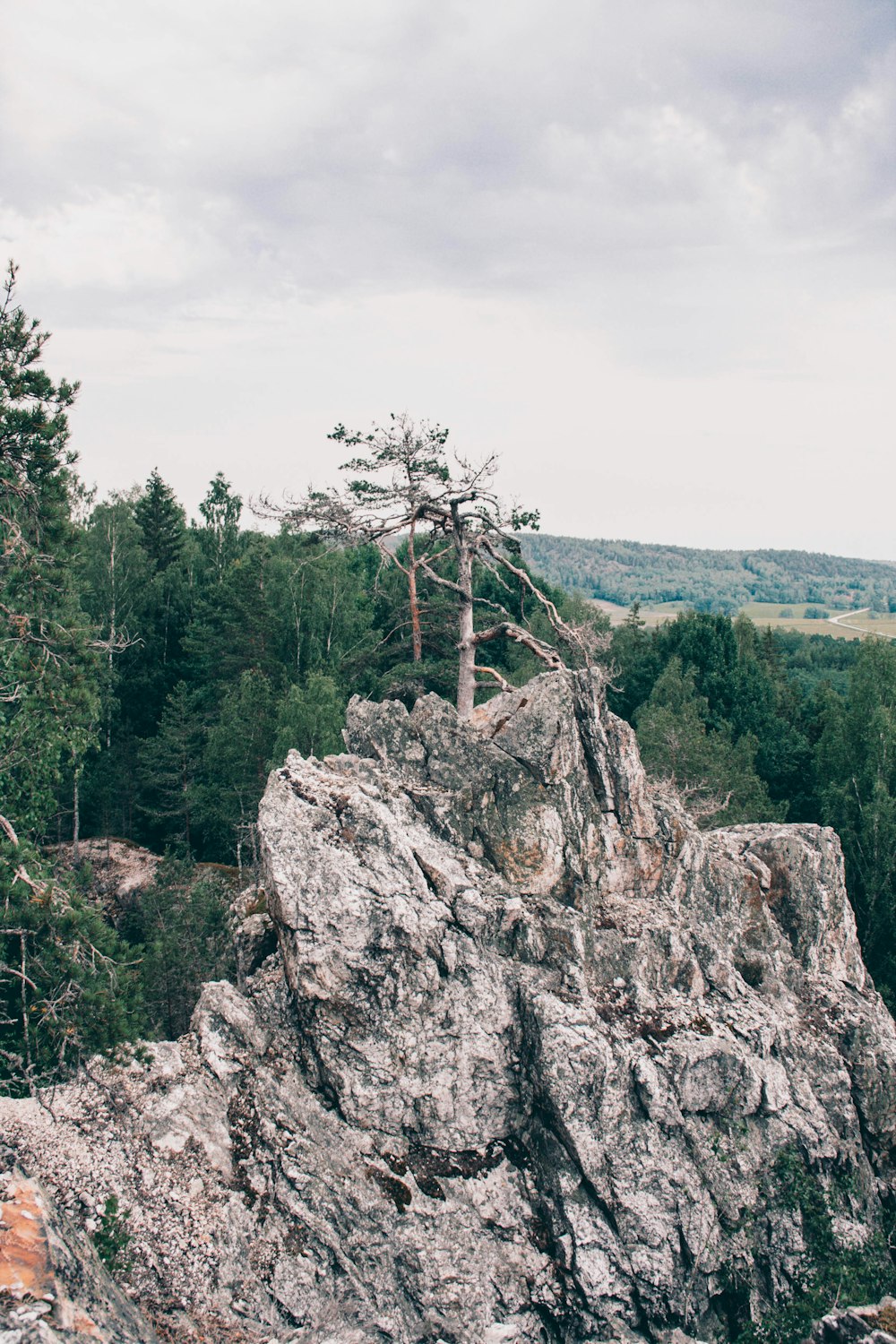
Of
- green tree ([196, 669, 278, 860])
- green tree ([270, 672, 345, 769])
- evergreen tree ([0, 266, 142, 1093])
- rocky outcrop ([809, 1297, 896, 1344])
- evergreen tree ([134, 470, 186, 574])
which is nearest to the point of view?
rocky outcrop ([809, 1297, 896, 1344])

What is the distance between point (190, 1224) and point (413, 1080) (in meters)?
3.68

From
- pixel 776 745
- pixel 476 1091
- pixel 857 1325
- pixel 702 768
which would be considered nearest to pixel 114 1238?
pixel 476 1091

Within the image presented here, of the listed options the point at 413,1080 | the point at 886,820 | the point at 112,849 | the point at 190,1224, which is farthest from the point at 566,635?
the point at 112,849

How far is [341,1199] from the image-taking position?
12641mm

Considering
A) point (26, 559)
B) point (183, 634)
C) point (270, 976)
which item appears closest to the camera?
point (270, 976)

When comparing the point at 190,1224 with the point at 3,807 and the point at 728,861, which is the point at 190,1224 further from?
the point at 728,861

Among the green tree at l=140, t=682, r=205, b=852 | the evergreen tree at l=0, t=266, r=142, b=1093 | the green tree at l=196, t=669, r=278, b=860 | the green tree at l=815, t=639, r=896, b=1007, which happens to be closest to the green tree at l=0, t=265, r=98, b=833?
the evergreen tree at l=0, t=266, r=142, b=1093

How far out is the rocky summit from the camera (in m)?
12.1

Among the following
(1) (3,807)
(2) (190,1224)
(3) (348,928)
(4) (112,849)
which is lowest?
(4) (112,849)

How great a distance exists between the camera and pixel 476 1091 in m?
13.8

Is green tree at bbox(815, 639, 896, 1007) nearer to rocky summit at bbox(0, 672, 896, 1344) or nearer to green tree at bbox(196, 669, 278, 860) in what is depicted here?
rocky summit at bbox(0, 672, 896, 1344)

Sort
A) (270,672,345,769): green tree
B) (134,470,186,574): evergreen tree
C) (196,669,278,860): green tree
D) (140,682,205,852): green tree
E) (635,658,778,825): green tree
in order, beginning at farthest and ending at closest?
1. (134,470,186,574): evergreen tree
2. (140,682,205,852): green tree
3. (635,658,778,825): green tree
4. (196,669,278,860): green tree
5. (270,672,345,769): green tree

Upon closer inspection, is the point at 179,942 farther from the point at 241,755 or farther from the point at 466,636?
the point at 466,636

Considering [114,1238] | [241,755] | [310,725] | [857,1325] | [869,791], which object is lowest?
[857,1325]
